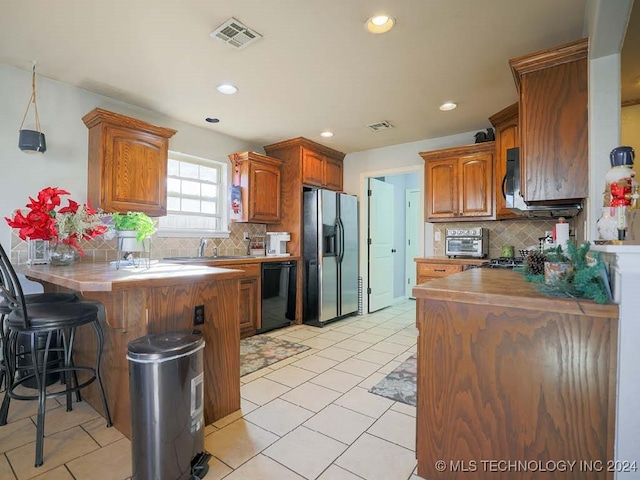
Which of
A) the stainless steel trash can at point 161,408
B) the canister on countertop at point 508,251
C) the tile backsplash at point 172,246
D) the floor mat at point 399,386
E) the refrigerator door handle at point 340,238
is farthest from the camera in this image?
the refrigerator door handle at point 340,238

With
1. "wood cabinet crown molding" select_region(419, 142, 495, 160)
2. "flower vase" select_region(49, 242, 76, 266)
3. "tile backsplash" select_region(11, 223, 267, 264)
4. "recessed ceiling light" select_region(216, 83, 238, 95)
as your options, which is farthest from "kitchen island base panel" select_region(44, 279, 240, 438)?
"wood cabinet crown molding" select_region(419, 142, 495, 160)

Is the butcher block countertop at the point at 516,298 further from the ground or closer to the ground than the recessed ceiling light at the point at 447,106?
closer to the ground

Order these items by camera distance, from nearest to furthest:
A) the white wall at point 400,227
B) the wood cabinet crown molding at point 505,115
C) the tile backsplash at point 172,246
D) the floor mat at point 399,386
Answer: the floor mat at point 399,386 → the tile backsplash at point 172,246 → the wood cabinet crown molding at point 505,115 → the white wall at point 400,227

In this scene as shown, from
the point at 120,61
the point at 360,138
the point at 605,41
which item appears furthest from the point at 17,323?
the point at 360,138

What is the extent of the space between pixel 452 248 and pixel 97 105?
4109 millimetres

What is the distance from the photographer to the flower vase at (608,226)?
1.26 metres

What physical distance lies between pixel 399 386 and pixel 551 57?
7.72 feet

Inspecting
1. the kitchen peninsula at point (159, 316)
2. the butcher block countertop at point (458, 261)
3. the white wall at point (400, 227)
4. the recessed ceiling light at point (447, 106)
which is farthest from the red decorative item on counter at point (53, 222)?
the white wall at point (400, 227)

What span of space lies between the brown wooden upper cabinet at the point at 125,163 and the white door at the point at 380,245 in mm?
2983

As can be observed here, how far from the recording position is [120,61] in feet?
A: 8.40

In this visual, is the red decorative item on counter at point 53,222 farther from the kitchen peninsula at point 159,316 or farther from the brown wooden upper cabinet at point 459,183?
the brown wooden upper cabinet at point 459,183

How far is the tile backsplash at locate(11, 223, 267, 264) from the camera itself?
2.73 m

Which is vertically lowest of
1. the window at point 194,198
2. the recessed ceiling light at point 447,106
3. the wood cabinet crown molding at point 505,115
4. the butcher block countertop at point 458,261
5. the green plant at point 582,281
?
the butcher block countertop at point 458,261

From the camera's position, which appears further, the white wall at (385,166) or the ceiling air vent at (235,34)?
the white wall at (385,166)
